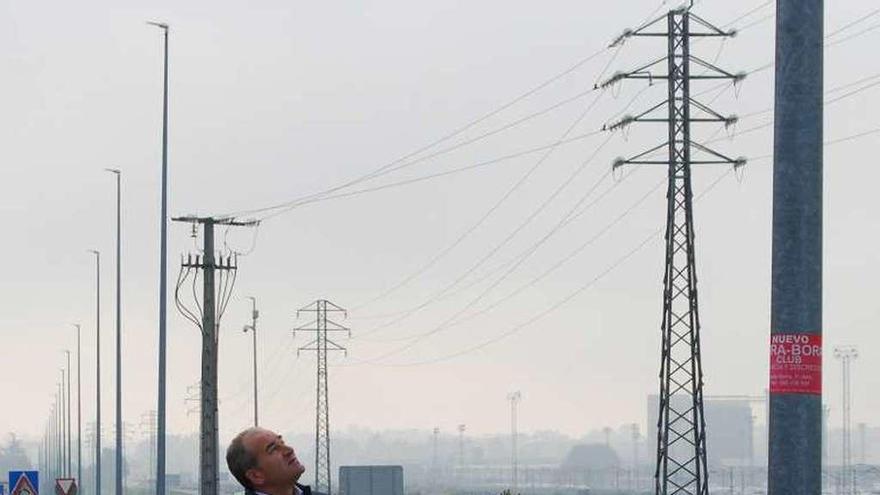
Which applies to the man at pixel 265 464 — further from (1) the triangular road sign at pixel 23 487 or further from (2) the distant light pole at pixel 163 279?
(2) the distant light pole at pixel 163 279

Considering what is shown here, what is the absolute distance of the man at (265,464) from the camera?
7.90 m

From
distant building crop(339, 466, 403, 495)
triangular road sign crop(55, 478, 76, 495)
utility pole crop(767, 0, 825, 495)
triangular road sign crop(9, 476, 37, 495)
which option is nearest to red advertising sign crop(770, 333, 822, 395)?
utility pole crop(767, 0, 825, 495)

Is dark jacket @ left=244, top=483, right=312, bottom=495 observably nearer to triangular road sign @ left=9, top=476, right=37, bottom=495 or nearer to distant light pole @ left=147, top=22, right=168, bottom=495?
triangular road sign @ left=9, top=476, right=37, bottom=495

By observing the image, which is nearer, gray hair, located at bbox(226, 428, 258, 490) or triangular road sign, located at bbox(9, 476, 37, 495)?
gray hair, located at bbox(226, 428, 258, 490)

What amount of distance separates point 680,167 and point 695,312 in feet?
10.3

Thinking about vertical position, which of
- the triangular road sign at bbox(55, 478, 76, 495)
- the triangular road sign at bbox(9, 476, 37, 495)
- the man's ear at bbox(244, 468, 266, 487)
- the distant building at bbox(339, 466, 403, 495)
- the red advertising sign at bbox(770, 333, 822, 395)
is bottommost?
the distant building at bbox(339, 466, 403, 495)

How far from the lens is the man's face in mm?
7902

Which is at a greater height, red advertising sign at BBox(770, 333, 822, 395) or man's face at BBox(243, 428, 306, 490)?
red advertising sign at BBox(770, 333, 822, 395)

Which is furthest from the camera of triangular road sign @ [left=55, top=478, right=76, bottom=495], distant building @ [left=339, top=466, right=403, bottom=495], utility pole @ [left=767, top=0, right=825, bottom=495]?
distant building @ [left=339, top=466, right=403, bottom=495]

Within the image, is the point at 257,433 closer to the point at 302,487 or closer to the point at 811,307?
the point at 302,487

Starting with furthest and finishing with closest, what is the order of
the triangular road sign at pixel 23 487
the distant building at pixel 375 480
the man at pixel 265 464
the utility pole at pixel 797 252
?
the distant building at pixel 375 480
the triangular road sign at pixel 23 487
the utility pole at pixel 797 252
the man at pixel 265 464

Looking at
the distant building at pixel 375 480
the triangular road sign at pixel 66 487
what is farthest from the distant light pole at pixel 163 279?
the distant building at pixel 375 480

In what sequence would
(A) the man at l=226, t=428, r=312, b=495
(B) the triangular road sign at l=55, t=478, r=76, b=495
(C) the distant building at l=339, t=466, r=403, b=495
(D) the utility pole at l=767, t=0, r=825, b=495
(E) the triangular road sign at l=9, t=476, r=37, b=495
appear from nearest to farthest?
(A) the man at l=226, t=428, r=312, b=495, (D) the utility pole at l=767, t=0, r=825, b=495, (E) the triangular road sign at l=9, t=476, r=37, b=495, (B) the triangular road sign at l=55, t=478, r=76, b=495, (C) the distant building at l=339, t=466, r=403, b=495

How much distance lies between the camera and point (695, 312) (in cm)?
4325
